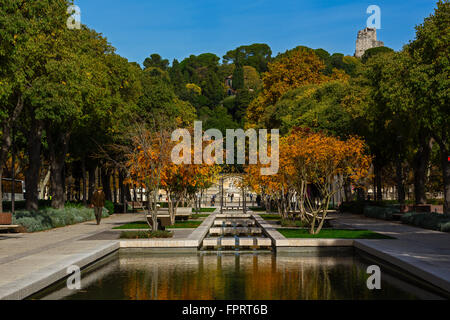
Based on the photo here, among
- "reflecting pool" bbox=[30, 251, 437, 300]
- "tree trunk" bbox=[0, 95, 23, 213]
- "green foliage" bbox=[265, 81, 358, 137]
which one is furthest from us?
"green foliage" bbox=[265, 81, 358, 137]

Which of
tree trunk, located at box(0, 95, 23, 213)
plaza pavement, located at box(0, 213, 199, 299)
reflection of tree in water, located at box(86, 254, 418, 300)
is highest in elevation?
tree trunk, located at box(0, 95, 23, 213)

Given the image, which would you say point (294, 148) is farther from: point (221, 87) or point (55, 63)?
point (221, 87)

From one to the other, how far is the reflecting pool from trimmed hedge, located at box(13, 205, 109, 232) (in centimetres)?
884

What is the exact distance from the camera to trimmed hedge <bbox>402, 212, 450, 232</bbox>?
2344 centimetres

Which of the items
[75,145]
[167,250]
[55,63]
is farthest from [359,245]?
[75,145]

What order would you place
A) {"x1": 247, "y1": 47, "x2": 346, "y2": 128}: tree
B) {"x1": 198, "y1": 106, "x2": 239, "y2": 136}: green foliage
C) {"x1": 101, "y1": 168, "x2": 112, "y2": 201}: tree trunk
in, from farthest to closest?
{"x1": 198, "y1": 106, "x2": 239, "y2": 136}: green foliage < {"x1": 247, "y1": 47, "x2": 346, "y2": 128}: tree < {"x1": 101, "y1": 168, "x2": 112, "y2": 201}: tree trunk

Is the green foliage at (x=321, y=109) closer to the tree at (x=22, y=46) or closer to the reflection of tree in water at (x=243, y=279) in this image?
the tree at (x=22, y=46)

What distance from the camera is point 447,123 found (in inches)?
994

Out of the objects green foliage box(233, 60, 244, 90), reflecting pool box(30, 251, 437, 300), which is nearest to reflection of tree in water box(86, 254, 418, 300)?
reflecting pool box(30, 251, 437, 300)

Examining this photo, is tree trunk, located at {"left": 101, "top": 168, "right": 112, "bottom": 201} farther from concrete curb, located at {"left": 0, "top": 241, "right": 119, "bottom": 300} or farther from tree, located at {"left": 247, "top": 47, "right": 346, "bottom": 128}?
concrete curb, located at {"left": 0, "top": 241, "right": 119, "bottom": 300}

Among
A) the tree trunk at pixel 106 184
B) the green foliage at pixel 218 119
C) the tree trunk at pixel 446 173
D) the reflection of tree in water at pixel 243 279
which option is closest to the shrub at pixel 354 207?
the tree trunk at pixel 446 173

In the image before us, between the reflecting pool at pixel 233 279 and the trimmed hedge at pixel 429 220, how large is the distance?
309 inches

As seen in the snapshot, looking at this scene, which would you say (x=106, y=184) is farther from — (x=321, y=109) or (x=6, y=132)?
(x=6, y=132)
